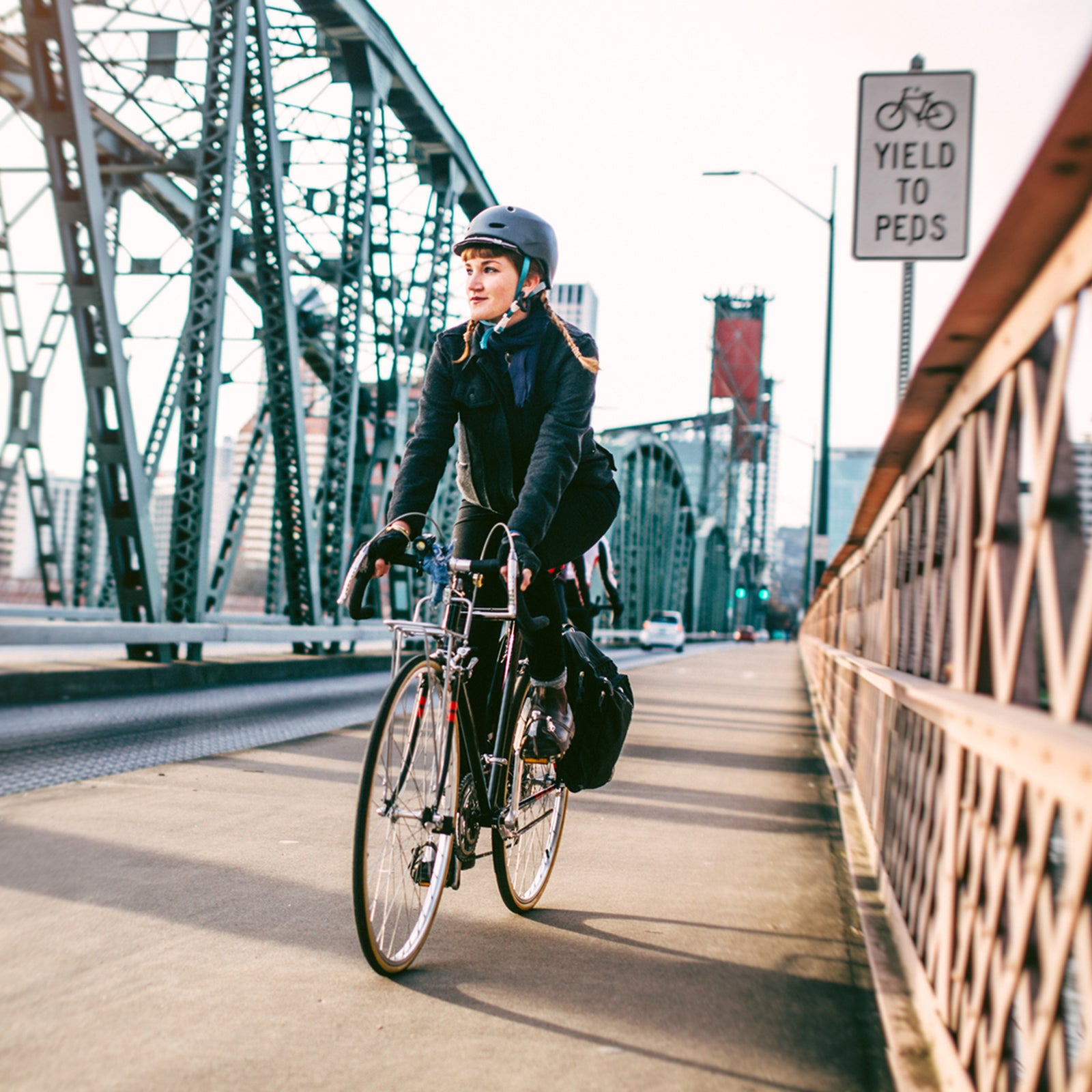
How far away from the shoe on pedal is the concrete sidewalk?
1.65ft

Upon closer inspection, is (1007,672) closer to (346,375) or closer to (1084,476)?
(1084,476)

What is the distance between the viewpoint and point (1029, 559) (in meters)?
1.88

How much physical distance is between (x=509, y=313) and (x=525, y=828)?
58.4 inches

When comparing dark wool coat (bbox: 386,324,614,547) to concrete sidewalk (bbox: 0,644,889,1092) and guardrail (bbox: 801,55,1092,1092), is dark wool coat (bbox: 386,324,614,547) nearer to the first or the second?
guardrail (bbox: 801,55,1092,1092)

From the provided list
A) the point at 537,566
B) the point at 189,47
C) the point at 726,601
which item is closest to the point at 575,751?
the point at 537,566

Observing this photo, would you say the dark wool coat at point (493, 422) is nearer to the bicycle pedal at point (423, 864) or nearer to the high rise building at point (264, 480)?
the bicycle pedal at point (423, 864)

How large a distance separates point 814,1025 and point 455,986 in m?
0.84

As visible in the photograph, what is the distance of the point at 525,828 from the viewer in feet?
11.9

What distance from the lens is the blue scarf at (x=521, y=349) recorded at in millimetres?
3535

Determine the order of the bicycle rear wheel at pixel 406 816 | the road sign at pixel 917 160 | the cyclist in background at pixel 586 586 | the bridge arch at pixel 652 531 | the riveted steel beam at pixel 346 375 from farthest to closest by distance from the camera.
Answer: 1. the bridge arch at pixel 652 531
2. the riveted steel beam at pixel 346 375
3. the road sign at pixel 917 160
4. the cyclist in background at pixel 586 586
5. the bicycle rear wheel at pixel 406 816

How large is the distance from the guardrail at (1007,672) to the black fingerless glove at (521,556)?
0.95 metres

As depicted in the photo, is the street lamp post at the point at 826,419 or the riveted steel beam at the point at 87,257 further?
the street lamp post at the point at 826,419

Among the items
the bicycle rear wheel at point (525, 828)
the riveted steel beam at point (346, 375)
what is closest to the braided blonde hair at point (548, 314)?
the bicycle rear wheel at point (525, 828)

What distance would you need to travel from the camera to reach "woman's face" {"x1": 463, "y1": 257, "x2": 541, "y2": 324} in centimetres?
353
